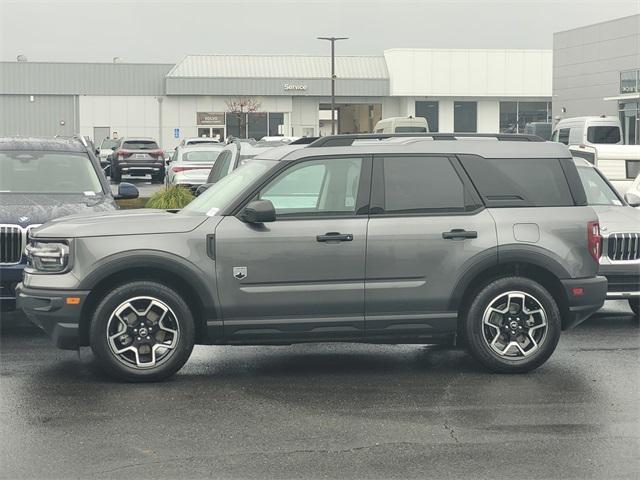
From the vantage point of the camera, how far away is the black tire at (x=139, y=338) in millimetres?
8156

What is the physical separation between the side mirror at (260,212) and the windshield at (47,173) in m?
4.43

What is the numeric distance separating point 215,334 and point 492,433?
7.92 ft

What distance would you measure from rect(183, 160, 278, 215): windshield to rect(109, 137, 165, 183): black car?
121 feet

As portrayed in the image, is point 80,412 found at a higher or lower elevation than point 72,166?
lower

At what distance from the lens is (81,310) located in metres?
8.20

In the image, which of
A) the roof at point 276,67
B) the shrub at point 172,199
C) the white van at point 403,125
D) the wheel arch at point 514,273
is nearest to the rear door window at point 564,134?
the white van at point 403,125

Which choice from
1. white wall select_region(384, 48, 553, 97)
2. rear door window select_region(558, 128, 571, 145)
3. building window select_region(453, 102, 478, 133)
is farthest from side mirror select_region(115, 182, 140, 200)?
building window select_region(453, 102, 478, 133)

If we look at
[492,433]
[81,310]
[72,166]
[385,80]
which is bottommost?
[492,433]

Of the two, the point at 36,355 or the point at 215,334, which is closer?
the point at 215,334

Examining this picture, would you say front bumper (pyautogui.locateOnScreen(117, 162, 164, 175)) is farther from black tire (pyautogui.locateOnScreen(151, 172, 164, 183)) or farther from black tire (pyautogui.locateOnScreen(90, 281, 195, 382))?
black tire (pyautogui.locateOnScreen(90, 281, 195, 382))

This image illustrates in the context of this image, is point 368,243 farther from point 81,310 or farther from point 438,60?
point 438,60

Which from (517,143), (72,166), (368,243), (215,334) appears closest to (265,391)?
(215,334)

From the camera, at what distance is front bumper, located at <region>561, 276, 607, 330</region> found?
8797 millimetres

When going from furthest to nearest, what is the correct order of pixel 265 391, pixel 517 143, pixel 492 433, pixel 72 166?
pixel 72 166 < pixel 517 143 < pixel 265 391 < pixel 492 433
